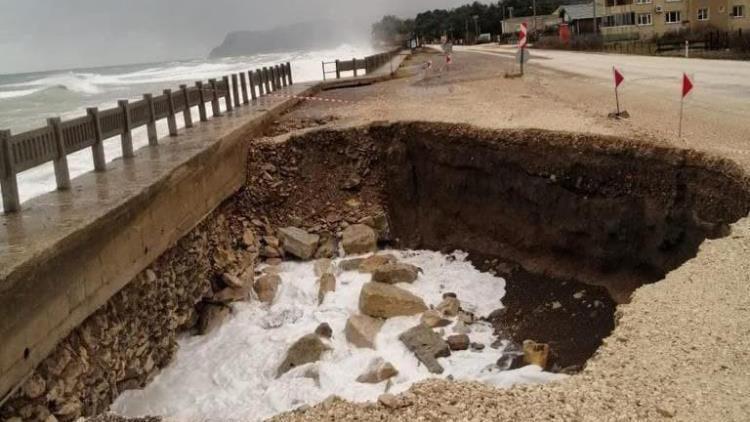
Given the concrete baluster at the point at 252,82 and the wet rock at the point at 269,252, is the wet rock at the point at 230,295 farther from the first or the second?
the concrete baluster at the point at 252,82

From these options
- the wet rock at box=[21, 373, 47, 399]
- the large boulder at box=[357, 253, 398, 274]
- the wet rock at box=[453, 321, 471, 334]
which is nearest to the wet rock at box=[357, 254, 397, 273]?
the large boulder at box=[357, 253, 398, 274]

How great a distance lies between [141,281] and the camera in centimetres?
791

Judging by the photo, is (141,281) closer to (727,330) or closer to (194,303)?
(194,303)

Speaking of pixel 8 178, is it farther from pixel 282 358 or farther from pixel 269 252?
pixel 269 252

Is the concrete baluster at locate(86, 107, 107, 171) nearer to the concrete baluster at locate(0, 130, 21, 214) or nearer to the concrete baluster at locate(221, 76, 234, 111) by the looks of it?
the concrete baluster at locate(0, 130, 21, 214)

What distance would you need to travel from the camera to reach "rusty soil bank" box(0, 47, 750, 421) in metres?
4.71

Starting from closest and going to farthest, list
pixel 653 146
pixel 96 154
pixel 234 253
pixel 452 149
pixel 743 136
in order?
pixel 96 154, pixel 653 146, pixel 743 136, pixel 234 253, pixel 452 149

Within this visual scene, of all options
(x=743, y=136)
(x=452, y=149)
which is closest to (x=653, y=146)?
(x=743, y=136)

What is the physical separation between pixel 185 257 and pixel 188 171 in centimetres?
121

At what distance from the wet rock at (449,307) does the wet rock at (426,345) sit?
3.22 feet

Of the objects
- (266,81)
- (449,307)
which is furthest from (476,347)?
(266,81)

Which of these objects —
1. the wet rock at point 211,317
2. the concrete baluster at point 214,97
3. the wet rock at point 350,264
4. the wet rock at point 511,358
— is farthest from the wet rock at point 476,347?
the concrete baluster at point 214,97

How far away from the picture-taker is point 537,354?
308 inches

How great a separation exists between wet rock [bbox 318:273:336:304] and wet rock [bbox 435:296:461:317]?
70.8 inches
